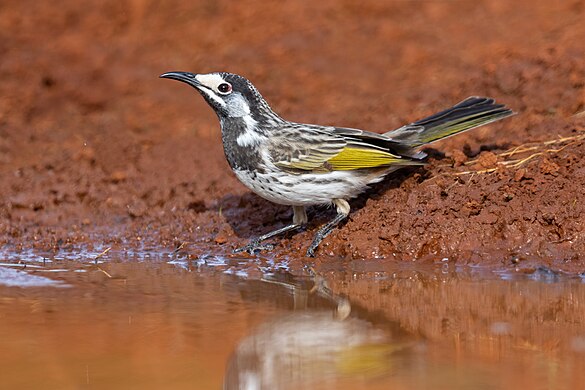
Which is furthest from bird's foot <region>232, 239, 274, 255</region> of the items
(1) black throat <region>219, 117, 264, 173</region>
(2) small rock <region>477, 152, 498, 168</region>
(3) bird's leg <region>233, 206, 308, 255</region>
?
(2) small rock <region>477, 152, 498, 168</region>

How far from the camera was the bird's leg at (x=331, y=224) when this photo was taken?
853 centimetres

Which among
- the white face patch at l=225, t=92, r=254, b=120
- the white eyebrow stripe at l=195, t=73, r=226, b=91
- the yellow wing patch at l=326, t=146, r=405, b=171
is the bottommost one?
the yellow wing patch at l=326, t=146, r=405, b=171

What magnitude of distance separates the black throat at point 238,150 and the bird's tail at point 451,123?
1.25 metres

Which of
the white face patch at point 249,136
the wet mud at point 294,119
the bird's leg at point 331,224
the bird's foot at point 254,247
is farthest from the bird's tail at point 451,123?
the bird's foot at point 254,247

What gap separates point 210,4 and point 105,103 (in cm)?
240

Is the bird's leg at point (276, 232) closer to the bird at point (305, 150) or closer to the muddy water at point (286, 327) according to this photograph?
the bird at point (305, 150)

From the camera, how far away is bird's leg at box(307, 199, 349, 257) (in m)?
8.53

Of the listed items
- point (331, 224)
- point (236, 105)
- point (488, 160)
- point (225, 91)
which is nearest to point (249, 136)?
point (236, 105)

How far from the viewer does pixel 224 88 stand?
874 centimetres

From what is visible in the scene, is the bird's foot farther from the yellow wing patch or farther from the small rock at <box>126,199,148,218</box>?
the small rock at <box>126,199,148,218</box>

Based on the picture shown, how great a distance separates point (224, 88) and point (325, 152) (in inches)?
39.9

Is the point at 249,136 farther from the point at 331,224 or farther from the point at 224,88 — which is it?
the point at 331,224

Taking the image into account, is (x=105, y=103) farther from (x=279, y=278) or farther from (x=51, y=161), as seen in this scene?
(x=279, y=278)

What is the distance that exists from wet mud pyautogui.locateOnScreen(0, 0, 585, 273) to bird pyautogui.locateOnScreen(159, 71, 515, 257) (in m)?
0.27
